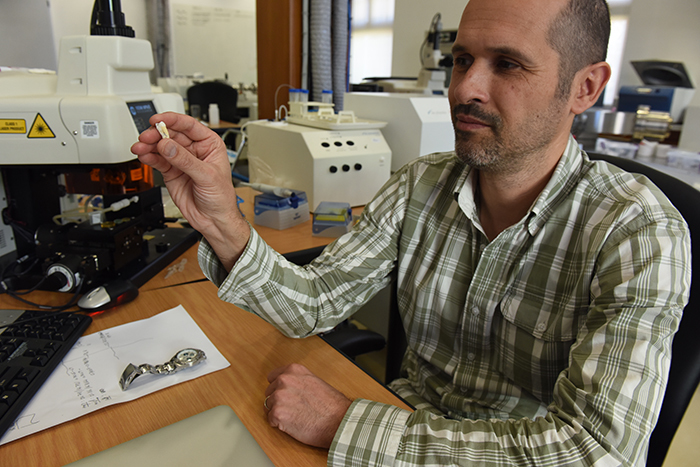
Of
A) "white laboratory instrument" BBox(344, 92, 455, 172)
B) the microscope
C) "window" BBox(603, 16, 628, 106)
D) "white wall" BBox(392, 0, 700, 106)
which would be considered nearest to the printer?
"white wall" BBox(392, 0, 700, 106)

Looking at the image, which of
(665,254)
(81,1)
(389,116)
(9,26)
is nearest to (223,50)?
(81,1)

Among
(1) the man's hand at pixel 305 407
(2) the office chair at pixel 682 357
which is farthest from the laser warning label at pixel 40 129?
(2) the office chair at pixel 682 357

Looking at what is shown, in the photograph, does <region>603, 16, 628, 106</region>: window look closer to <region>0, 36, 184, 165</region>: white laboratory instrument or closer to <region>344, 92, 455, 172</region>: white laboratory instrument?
<region>344, 92, 455, 172</region>: white laboratory instrument

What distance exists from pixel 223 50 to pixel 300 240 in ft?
18.6

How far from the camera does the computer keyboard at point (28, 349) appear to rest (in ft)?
2.05

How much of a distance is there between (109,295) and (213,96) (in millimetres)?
3820

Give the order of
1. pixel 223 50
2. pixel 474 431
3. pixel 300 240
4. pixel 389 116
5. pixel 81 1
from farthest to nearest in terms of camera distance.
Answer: pixel 223 50 < pixel 81 1 < pixel 389 116 < pixel 300 240 < pixel 474 431

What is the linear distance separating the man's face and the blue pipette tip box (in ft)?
2.45

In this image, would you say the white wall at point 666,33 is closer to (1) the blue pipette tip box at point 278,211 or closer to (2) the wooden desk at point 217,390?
(1) the blue pipette tip box at point 278,211

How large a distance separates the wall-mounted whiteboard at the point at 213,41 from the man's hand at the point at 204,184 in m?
5.91

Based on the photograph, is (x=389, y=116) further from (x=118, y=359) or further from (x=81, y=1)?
(x=81, y=1)

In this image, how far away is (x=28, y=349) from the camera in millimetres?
716

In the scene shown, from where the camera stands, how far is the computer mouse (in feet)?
2.89

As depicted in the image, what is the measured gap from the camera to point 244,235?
0.81 metres
